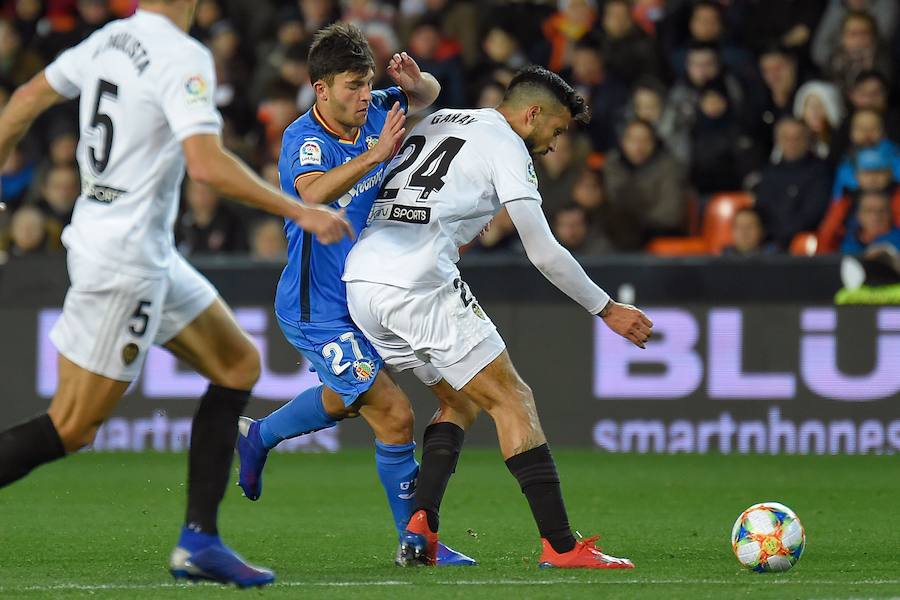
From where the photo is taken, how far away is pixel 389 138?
19.3ft

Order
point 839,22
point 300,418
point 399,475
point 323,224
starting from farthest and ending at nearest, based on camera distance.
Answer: point 839,22, point 300,418, point 399,475, point 323,224

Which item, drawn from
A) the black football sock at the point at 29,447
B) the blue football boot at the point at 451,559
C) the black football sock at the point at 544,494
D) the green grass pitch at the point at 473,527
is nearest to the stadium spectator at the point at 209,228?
the green grass pitch at the point at 473,527

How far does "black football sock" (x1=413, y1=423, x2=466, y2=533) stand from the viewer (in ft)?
20.7

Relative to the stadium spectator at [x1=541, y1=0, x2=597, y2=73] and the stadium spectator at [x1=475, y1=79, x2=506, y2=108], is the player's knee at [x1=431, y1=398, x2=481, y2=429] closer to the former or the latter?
the stadium spectator at [x1=475, y1=79, x2=506, y2=108]

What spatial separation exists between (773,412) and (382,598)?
5.97 metres

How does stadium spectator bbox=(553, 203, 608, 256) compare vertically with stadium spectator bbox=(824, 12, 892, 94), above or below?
below

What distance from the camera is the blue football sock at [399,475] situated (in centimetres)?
639

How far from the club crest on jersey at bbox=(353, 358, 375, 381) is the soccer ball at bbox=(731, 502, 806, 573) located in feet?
5.19

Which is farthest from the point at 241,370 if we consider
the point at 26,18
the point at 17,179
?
the point at 26,18

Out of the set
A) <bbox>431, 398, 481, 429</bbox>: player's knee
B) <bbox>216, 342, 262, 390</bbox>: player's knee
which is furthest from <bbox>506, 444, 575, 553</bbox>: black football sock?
<bbox>216, 342, 262, 390</bbox>: player's knee

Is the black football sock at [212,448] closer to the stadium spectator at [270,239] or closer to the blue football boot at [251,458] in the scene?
the blue football boot at [251,458]

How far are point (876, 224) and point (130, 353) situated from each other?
7.46 metres

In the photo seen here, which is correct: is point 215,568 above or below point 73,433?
below

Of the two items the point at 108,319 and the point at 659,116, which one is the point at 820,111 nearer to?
the point at 659,116
